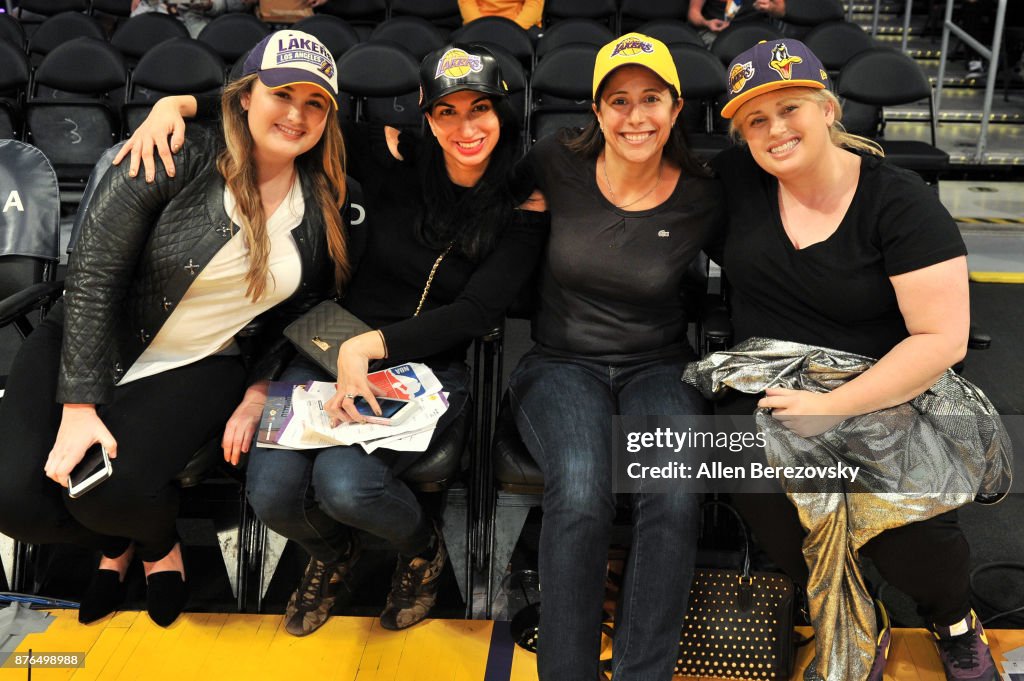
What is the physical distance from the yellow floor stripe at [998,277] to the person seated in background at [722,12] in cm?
219

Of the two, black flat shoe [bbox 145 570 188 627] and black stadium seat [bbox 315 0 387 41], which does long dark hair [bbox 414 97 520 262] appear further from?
black stadium seat [bbox 315 0 387 41]

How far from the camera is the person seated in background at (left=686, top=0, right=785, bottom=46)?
18.4ft

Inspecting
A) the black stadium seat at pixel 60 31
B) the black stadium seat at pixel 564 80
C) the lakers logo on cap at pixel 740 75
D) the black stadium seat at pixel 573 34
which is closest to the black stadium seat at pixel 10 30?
the black stadium seat at pixel 60 31

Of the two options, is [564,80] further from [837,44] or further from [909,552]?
[909,552]

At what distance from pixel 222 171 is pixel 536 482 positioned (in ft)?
3.68

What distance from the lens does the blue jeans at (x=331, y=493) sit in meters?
2.13

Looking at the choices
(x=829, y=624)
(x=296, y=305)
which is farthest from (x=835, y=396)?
(x=296, y=305)

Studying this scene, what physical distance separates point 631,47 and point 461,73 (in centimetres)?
43

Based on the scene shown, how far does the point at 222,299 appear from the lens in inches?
93.0

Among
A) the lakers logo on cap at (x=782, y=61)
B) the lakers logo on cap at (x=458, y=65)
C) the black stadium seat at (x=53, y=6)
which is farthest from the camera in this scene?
the black stadium seat at (x=53, y=6)

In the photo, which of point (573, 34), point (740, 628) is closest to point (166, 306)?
point (740, 628)

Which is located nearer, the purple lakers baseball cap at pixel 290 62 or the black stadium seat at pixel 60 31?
the purple lakers baseball cap at pixel 290 62

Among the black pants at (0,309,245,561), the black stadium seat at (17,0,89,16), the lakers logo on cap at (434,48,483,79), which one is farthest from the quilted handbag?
the black stadium seat at (17,0,89,16)

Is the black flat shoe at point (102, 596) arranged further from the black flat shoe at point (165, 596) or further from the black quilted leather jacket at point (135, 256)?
the black quilted leather jacket at point (135, 256)
